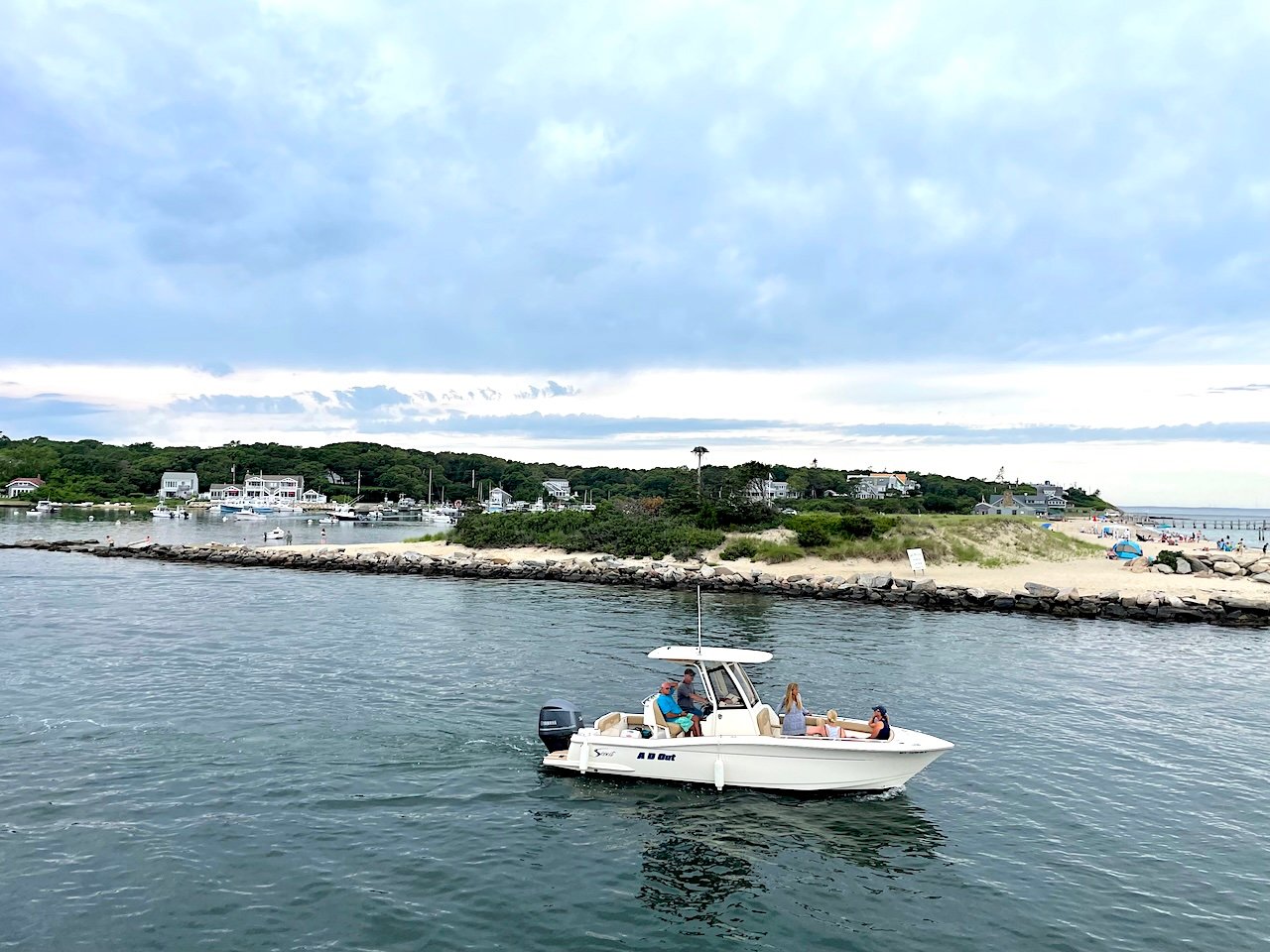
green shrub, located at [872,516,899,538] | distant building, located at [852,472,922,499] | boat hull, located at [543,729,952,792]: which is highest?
distant building, located at [852,472,922,499]

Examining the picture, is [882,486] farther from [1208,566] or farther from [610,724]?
[610,724]

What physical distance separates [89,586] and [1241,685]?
5173 centimetres

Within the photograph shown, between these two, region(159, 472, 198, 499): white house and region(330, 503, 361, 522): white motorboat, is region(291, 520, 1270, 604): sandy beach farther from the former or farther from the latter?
region(159, 472, 198, 499): white house

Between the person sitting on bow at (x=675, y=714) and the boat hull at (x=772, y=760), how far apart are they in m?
0.36

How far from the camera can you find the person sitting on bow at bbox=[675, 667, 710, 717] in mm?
16281

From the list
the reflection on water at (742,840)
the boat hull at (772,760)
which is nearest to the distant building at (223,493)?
the boat hull at (772,760)

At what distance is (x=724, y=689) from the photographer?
1636cm

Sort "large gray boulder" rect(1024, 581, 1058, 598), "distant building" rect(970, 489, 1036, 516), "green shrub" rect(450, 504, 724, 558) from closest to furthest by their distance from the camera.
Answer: "large gray boulder" rect(1024, 581, 1058, 598) → "green shrub" rect(450, 504, 724, 558) → "distant building" rect(970, 489, 1036, 516)

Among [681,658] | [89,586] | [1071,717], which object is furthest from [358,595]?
[1071,717]

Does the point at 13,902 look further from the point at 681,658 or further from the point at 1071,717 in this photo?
the point at 1071,717

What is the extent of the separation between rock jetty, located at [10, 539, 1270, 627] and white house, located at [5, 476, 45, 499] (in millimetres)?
97765

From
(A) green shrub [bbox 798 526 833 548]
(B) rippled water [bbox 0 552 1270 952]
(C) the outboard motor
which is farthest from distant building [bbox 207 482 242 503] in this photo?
(C) the outboard motor

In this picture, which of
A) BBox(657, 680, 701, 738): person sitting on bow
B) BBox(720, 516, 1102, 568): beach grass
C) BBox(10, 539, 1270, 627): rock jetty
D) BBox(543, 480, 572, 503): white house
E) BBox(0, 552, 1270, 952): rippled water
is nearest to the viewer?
BBox(0, 552, 1270, 952): rippled water

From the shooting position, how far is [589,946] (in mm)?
10633
